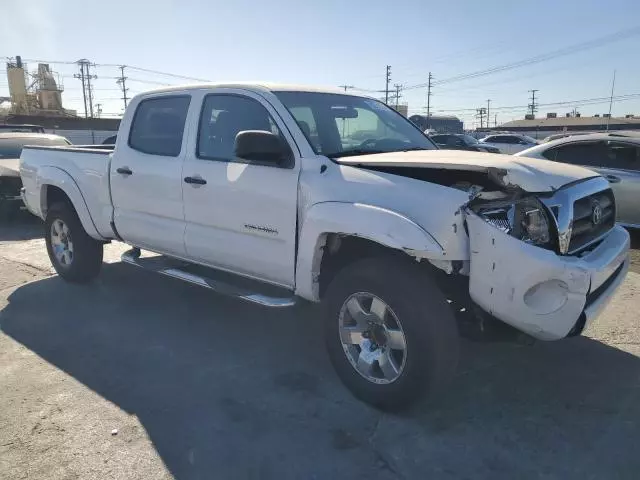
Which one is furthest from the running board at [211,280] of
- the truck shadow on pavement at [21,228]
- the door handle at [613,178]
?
the door handle at [613,178]

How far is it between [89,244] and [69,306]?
783 millimetres

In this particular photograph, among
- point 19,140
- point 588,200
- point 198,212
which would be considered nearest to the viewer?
point 588,200

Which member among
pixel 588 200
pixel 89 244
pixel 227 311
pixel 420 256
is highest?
pixel 588 200

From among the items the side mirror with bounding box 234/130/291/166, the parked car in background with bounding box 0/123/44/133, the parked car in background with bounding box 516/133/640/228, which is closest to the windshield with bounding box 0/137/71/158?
the parked car in background with bounding box 0/123/44/133

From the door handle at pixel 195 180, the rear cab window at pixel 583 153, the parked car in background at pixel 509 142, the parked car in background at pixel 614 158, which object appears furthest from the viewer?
the parked car in background at pixel 509 142

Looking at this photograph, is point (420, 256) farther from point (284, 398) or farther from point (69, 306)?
point (69, 306)

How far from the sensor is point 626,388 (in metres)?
3.64

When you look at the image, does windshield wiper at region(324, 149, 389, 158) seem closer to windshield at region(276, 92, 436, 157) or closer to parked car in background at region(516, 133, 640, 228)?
windshield at region(276, 92, 436, 157)

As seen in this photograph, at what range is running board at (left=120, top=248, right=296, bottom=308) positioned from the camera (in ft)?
12.7

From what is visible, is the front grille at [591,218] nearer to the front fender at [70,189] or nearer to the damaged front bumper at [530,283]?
the damaged front bumper at [530,283]

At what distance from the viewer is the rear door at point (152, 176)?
182 inches

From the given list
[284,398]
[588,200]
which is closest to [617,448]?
[588,200]

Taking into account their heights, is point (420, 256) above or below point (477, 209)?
below

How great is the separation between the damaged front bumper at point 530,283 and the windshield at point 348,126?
51.8 inches
